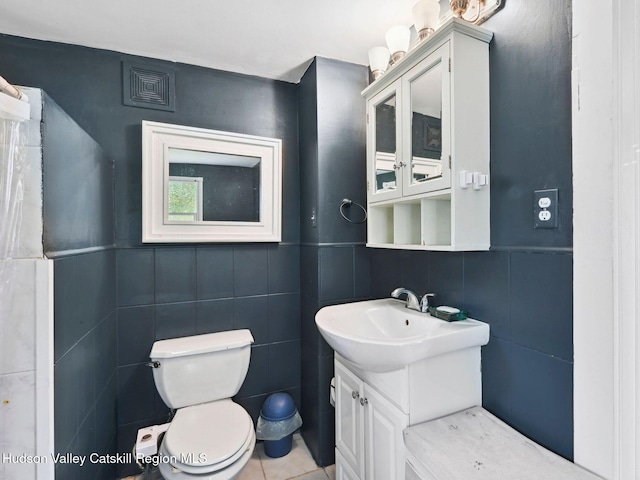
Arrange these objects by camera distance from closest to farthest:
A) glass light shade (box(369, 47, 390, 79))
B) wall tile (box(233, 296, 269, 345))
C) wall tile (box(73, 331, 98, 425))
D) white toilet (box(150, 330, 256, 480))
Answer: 1. wall tile (box(73, 331, 98, 425))
2. white toilet (box(150, 330, 256, 480))
3. glass light shade (box(369, 47, 390, 79))
4. wall tile (box(233, 296, 269, 345))

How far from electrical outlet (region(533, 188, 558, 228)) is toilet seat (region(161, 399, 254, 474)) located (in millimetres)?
1432

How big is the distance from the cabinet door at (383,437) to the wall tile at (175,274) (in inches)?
44.8

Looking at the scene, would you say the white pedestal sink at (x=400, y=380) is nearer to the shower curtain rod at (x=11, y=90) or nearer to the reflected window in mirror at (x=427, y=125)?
the reflected window in mirror at (x=427, y=125)

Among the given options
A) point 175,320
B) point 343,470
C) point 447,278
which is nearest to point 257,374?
point 175,320

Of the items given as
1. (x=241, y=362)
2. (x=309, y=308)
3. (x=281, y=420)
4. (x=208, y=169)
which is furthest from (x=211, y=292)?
(x=281, y=420)

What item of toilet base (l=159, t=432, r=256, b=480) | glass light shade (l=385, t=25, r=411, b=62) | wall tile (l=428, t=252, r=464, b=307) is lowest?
toilet base (l=159, t=432, r=256, b=480)

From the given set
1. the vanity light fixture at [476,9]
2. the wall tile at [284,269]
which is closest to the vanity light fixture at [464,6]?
the vanity light fixture at [476,9]

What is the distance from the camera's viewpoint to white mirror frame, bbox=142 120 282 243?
1592 mm

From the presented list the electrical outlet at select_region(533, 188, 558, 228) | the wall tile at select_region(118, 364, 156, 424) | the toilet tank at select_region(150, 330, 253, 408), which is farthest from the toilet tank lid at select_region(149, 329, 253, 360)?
the electrical outlet at select_region(533, 188, 558, 228)

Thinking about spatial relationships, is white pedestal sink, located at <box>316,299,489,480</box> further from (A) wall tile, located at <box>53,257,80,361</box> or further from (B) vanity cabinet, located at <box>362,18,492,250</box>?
(A) wall tile, located at <box>53,257,80,361</box>

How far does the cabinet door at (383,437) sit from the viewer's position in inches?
39.4

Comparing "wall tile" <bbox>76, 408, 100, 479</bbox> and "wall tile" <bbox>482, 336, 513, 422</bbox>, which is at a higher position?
"wall tile" <bbox>482, 336, 513, 422</bbox>

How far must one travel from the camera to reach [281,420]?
1.74 meters

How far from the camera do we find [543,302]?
91 centimetres
